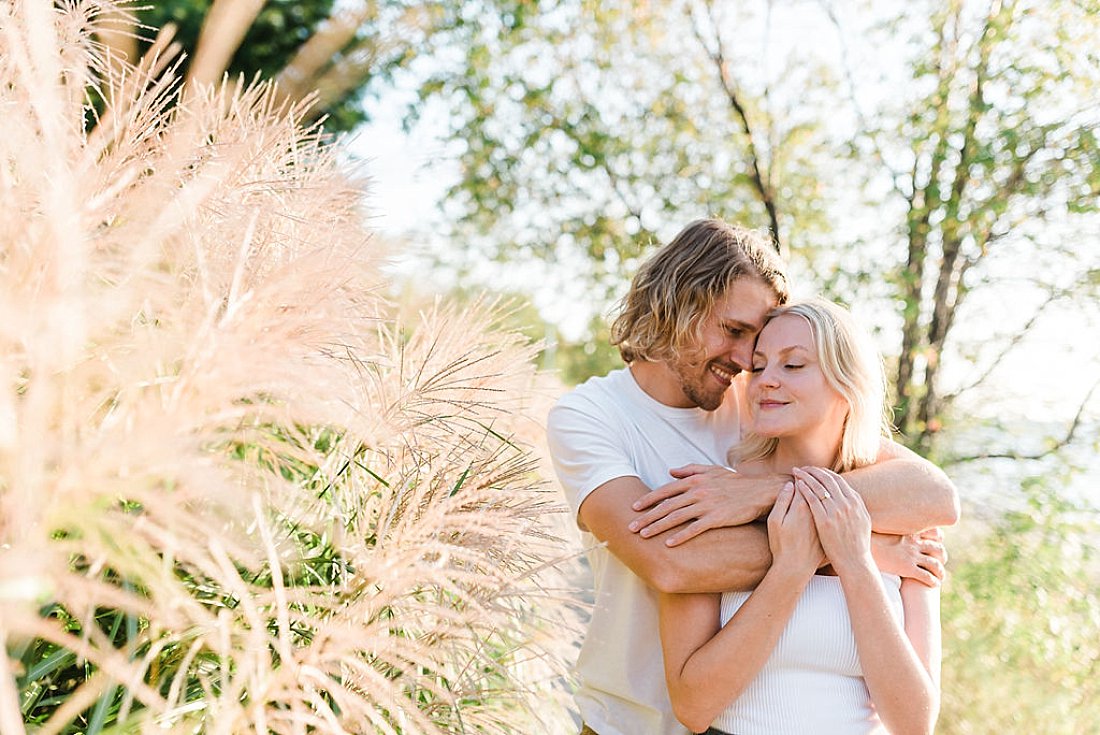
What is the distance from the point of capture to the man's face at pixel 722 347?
101 inches

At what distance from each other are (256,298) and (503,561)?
637 mm

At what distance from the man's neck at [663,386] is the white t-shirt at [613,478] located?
0.08 ft

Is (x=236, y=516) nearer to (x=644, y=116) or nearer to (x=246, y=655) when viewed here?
(x=246, y=655)

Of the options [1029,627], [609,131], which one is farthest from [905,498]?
[609,131]

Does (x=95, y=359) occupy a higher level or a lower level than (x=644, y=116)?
lower

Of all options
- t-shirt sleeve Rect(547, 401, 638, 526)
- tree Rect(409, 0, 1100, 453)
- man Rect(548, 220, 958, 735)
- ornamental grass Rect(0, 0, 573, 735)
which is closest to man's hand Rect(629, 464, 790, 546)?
man Rect(548, 220, 958, 735)

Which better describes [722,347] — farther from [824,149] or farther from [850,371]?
[824,149]

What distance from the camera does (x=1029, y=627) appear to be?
471cm

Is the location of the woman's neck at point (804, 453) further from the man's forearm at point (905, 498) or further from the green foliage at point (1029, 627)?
the green foliage at point (1029, 627)

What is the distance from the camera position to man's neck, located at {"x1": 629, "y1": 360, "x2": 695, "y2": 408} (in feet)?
8.57

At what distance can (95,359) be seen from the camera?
125 cm

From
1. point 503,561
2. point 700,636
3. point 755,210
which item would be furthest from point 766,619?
point 755,210

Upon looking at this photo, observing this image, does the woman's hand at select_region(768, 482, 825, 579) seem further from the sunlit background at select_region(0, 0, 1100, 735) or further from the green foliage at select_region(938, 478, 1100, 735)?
the green foliage at select_region(938, 478, 1100, 735)

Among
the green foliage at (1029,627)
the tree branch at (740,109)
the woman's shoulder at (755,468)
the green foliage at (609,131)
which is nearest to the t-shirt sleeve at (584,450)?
the woman's shoulder at (755,468)
